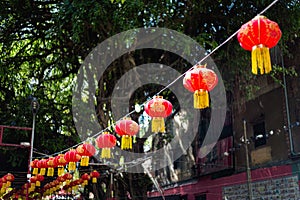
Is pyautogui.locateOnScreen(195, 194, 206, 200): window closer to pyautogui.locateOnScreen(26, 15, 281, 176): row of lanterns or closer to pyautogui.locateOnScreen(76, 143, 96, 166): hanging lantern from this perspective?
pyautogui.locateOnScreen(76, 143, 96, 166): hanging lantern

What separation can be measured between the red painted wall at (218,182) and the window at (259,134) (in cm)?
96

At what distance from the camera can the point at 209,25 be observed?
9.64 metres

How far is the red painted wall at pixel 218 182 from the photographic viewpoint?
A: 11.5m

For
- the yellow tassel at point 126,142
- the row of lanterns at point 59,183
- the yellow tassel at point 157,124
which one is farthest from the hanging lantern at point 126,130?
the row of lanterns at point 59,183

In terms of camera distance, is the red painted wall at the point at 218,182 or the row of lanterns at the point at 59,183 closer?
the row of lanterns at the point at 59,183

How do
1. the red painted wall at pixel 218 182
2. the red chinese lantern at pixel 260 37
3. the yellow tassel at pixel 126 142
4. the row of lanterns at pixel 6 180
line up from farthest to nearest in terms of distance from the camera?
the red painted wall at pixel 218 182, the row of lanterns at pixel 6 180, the yellow tassel at pixel 126 142, the red chinese lantern at pixel 260 37

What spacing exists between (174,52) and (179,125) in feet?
25.9

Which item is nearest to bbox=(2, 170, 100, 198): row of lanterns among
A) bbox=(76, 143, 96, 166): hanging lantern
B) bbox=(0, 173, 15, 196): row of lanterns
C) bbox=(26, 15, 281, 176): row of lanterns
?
bbox=(0, 173, 15, 196): row of lanterns

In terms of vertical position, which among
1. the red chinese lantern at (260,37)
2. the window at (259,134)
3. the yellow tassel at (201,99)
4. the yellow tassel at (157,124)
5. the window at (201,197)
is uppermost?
the window at (259,134)

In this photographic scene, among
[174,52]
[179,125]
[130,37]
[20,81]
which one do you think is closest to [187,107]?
[174,52]

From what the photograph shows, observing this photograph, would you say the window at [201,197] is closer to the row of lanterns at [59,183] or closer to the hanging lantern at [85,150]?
the row of lanterns at [59,183]

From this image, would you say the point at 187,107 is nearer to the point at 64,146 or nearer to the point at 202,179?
the point at 64,146

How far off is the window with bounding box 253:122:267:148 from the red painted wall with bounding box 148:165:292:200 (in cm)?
96

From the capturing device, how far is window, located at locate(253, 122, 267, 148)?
12.5 meters
